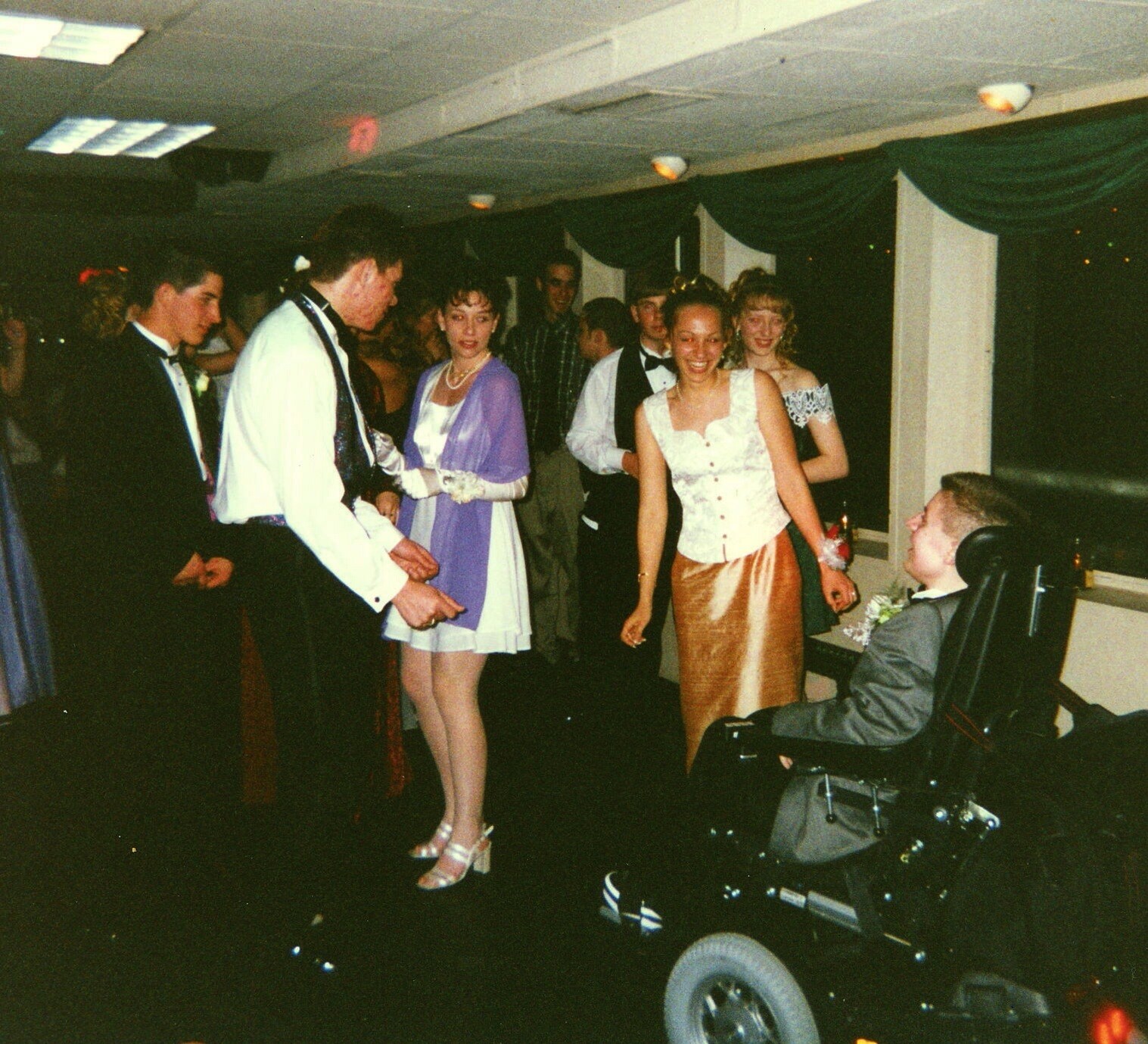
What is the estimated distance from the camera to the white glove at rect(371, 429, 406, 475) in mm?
3043

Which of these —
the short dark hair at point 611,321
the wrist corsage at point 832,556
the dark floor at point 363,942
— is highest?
the short dark hair at point 611,321

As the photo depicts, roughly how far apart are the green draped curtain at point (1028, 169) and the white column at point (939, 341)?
0.33 meters

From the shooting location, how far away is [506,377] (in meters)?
3.23

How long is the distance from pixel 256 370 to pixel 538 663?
3369 millimetres

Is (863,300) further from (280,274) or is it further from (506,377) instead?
(280,274)

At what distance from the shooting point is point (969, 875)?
1.89 metres

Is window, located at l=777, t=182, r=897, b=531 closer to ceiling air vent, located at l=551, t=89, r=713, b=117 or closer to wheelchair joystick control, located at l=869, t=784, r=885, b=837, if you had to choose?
ceiling air vent, located at l=551, t=89, r=713, b=117

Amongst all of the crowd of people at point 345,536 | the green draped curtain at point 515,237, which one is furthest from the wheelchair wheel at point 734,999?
the green draped curtain at point 515,237

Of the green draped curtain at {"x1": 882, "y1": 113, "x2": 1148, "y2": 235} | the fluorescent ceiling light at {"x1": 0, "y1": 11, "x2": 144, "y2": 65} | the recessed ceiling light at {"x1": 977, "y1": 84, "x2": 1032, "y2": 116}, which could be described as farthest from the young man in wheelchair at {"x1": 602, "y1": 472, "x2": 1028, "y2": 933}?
the fluorescent ceiling light at {"x1": 0, "y1": 11, "x2": 144, "y2": 65}

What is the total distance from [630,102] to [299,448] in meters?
1.94

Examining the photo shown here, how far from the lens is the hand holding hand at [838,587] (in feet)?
10.2

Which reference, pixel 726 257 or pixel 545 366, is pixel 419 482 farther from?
pixel 726 257

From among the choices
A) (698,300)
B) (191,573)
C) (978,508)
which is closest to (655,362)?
(698,300)

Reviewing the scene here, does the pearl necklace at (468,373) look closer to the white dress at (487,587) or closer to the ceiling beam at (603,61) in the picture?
the white dress at (487,587)
